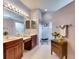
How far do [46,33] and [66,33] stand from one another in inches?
294

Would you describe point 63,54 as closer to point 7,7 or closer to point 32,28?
point 7,7

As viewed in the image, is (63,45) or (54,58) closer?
(63,45)

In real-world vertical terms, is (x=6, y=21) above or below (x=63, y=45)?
above

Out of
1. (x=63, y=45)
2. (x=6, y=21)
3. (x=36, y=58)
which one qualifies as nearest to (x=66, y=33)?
(x=63, y=45)

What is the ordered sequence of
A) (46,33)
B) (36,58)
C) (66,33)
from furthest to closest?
1. (46,33)
2. (36,58)
3. (66,33)

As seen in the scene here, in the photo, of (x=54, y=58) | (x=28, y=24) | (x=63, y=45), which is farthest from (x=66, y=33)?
(x=28, y=24)

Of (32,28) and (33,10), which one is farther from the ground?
(33,10)

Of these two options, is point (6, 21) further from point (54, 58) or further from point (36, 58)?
point (54, 58)

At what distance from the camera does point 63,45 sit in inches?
165

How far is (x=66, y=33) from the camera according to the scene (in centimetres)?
436
